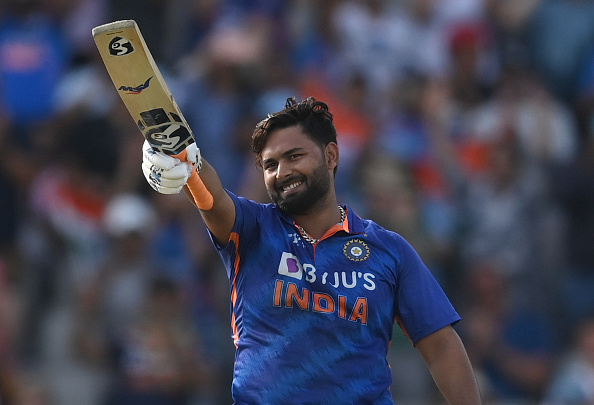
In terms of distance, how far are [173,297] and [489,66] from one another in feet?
14.7

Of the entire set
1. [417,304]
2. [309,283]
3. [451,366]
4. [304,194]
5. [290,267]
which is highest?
[304,194]

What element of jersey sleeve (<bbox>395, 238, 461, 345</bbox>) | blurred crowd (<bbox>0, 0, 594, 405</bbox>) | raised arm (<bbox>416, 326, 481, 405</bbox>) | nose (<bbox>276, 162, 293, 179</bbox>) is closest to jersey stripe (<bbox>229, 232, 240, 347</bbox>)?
nose (<bbox>276, 162, 293, 179</bbox>)

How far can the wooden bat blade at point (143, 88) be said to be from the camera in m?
4.39

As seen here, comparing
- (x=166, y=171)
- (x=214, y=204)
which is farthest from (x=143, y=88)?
(x=214, y=204)

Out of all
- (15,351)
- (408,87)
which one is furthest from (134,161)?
(408,87)

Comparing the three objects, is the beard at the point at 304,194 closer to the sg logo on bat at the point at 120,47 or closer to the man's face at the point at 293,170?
the man's face at the point at 293,170

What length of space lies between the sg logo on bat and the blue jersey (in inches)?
33.2

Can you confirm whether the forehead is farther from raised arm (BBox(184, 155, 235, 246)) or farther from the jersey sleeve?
the jersey sleeve

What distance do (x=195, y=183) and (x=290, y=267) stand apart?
0.60m

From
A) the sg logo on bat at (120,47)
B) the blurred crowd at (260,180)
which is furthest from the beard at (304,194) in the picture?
the blurred crowd at (260,180)

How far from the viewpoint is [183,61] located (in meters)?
10.2

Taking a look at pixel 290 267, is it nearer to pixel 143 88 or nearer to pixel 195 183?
pixel 195 183

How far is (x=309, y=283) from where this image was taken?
4676 millimetres

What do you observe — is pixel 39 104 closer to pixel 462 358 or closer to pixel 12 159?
pixel 12 159
